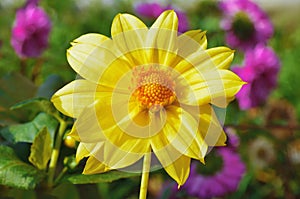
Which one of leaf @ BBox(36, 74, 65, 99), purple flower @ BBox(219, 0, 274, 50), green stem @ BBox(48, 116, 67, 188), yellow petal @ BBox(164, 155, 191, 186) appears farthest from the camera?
purple flower @ BBox(219, 0, 274, 50)

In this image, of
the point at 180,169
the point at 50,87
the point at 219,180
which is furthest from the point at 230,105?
the point at 180,169

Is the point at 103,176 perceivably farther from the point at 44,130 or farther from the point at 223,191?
the point at 223,191

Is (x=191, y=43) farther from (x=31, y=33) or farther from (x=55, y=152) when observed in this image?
(x=31, y=33)

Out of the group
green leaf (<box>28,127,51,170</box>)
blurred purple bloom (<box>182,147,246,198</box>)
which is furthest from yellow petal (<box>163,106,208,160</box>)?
blurred purple bloom (<box>182,147,246,198</box>)

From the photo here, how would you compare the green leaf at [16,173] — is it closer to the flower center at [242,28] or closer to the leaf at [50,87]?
the leaf at [50,87]

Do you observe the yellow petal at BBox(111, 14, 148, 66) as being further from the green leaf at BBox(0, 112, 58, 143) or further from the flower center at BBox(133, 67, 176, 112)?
the green leaf at BBox(0, 112, 58, 143)

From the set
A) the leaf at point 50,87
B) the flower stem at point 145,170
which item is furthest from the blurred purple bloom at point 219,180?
the flower stem at point 145,170

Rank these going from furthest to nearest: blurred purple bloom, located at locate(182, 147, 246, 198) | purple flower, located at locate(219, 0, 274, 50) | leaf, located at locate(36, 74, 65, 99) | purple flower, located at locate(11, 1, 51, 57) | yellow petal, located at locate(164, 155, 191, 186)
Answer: purple flower, located at locate(219, 0, 274, 50), purple flower, located at locate(11, 1, 51, 57), blurred purple bloom, located at locate(182, 147, 246, 198), leaf, located at locate(36, 74, 65, 99), yellow petal, located at locate(164, 155, 191, 186)

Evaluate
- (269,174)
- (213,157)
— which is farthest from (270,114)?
(213,157)
